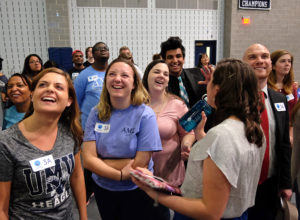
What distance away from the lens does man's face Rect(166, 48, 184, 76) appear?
2.30 meters

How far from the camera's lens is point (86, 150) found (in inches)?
60.1

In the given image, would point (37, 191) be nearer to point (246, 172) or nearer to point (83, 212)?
point (83, 212)

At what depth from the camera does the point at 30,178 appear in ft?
3.55

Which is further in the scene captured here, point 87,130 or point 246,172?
point 87,130

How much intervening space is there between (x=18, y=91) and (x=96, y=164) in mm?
1098

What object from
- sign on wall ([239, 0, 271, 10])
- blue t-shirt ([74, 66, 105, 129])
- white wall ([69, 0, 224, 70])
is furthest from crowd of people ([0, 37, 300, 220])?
sign on wall ([239, 0, 271, 10])

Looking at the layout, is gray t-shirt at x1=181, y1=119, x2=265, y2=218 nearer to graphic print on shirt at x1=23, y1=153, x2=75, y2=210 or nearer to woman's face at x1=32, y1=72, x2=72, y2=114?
graphic print on shirt at x1=23, y1=153, x2=75, y2=210

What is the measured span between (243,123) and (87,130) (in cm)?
103

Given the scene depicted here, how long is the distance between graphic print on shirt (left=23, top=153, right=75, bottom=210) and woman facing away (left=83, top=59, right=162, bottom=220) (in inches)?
9.6

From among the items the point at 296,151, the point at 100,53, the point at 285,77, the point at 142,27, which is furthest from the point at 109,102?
the point at 142,27

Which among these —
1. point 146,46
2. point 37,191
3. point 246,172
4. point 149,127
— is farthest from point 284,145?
point 146,46

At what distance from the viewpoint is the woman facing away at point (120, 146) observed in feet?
4.85

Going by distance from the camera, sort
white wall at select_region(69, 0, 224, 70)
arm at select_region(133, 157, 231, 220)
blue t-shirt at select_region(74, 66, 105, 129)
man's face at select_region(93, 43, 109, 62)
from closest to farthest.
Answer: arm at select_region(133, 157, 231, 220) → blue t-shirt at select_region(74, 66, 105, 129) → man's face at select_region(93, 43, 109, 62) → white wall at select_region(69, 0, 224, 70)

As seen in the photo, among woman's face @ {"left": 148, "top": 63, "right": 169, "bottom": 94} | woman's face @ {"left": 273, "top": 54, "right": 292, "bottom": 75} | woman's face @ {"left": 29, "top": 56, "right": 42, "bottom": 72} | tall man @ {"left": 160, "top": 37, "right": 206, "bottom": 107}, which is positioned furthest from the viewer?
woman's face @ {"left": 29, "top": 56, "right": 42, "bottom": 72}
